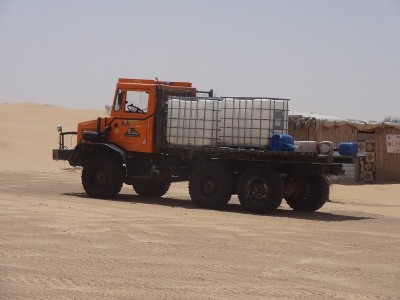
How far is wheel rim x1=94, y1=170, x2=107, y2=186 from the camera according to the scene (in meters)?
19.9

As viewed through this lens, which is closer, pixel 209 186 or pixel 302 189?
pixel 209 186

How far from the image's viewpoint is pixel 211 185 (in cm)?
1809

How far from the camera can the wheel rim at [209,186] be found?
18047mm

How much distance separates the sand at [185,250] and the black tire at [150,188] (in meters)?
0.53

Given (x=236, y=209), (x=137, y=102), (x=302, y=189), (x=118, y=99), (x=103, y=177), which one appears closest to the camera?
(x=302, y=189)

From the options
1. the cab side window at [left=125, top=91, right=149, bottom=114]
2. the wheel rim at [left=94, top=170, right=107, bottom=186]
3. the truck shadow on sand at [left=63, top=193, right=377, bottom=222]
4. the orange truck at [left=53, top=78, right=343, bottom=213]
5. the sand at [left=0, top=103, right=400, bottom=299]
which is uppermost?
the cab side window at [left=125, top=91, right=149, bottom=114]

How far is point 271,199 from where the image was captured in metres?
17.0

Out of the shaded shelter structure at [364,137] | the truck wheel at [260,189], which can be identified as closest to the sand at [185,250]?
the truck wheel at [260,189]

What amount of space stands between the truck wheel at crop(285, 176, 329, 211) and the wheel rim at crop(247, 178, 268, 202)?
128cm

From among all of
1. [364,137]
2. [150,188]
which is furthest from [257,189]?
[364,137]

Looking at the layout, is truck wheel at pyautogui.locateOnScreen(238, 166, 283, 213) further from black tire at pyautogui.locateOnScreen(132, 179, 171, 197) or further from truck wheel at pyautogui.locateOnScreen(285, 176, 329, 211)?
black tire at pyautogui.locateOnScreen(132, 179, 171, 197)

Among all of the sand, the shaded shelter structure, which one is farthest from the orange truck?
the shaded shelter structure

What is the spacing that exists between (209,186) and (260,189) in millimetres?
1355

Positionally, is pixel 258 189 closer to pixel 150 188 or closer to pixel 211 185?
pixel 211 185
